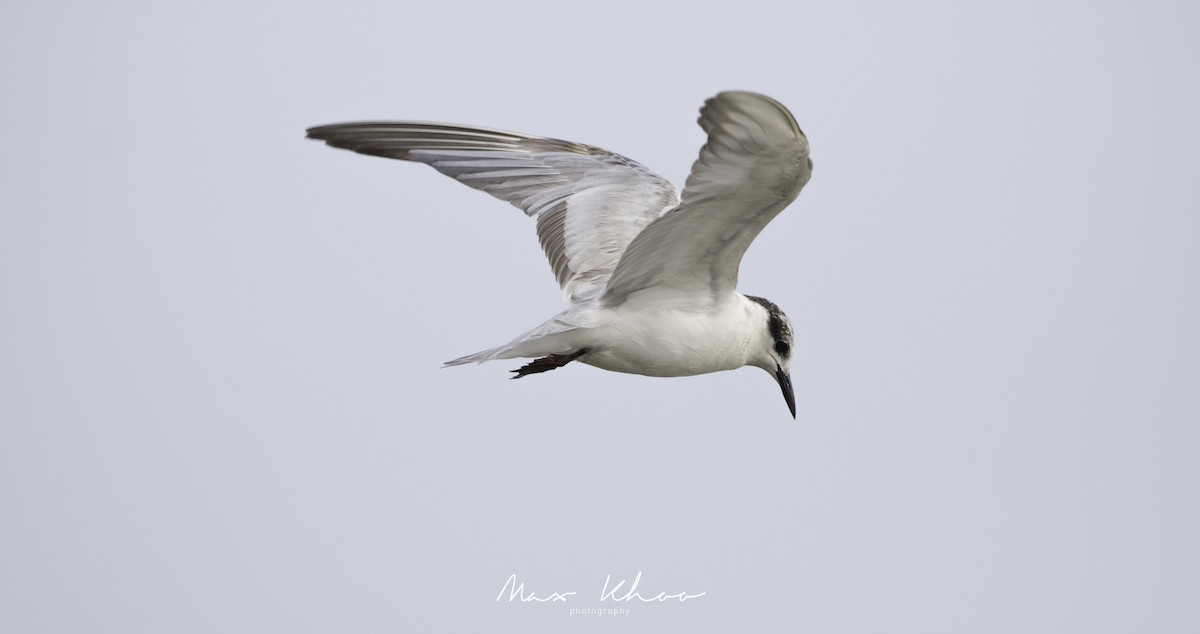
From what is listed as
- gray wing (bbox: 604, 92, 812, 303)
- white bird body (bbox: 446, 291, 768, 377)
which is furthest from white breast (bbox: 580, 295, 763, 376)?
gray wing (bbox: 604, 92, 812, 303)

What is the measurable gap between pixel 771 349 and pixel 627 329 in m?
1.04

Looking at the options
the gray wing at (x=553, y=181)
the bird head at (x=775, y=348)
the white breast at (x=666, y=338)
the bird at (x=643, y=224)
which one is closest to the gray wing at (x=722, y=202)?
the bird at (x=643, y=224)

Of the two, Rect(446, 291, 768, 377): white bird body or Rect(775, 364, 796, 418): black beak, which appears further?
Rect(775, 364, 796, 418): black beak

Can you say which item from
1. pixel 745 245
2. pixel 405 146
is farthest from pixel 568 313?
pixel 405 146

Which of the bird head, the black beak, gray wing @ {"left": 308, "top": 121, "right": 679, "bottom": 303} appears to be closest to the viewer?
the bird head

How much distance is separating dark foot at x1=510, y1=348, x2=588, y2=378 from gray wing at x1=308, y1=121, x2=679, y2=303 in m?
0.74

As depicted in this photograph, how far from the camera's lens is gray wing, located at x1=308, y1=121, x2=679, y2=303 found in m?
8.75

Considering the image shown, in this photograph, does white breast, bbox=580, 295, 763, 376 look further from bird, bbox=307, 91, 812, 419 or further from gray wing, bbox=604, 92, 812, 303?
gray wing, bbox=604, 92, 812, 303

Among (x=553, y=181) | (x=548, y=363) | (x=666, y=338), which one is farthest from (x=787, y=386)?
(x=553, y=181)

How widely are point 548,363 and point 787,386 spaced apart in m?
1.57

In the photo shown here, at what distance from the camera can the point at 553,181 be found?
9305 mm

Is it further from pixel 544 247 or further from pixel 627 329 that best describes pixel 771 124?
pixel 544 247

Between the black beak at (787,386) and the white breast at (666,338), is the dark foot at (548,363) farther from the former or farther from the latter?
the black beak at (787,386)

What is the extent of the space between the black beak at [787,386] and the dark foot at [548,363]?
131 centimetres
